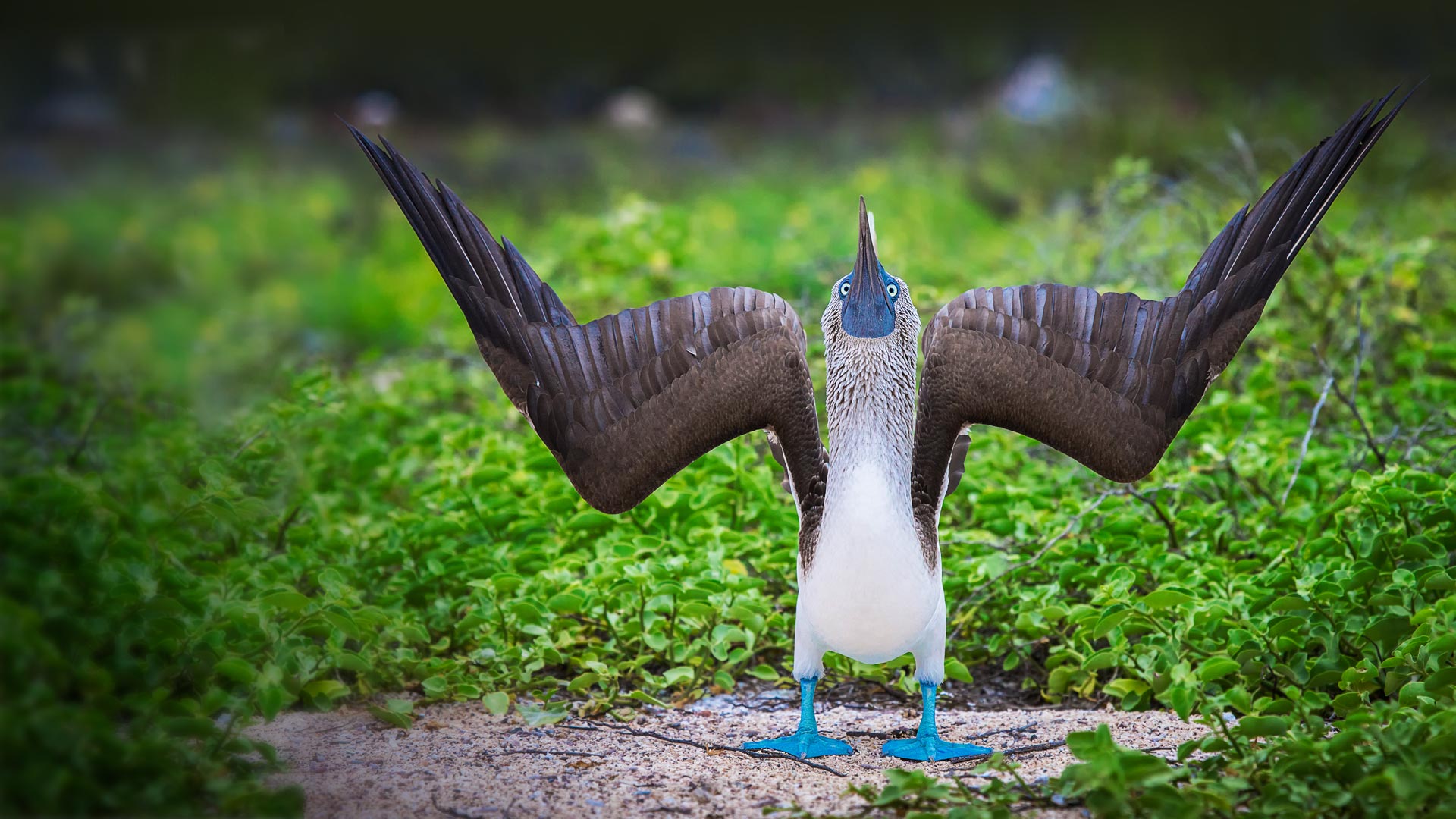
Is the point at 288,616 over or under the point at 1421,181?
under

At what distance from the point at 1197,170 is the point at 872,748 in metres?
8.32

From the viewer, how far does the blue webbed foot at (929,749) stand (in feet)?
10.8

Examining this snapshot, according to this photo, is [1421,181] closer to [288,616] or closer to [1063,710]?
[1063,710]

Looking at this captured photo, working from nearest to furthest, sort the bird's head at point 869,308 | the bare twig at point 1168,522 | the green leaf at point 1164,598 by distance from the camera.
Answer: the bird's head at point 869,308
the green leaf at point 1164,598
the bare twig at point 1168,522

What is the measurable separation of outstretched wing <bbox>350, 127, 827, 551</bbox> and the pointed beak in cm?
17

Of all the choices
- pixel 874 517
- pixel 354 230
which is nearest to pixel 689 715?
pixel 874 517

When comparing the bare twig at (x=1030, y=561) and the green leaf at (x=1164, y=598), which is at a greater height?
the bare twig at (x=1030, y=561)

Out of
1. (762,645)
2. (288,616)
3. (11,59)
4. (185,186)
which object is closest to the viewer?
(288,616)

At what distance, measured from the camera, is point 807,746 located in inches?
131

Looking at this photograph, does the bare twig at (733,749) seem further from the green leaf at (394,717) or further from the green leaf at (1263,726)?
the green leaf at (1263,726)

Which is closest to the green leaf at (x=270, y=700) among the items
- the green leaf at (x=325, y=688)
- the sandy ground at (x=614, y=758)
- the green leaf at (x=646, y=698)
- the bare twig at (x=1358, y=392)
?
the sandy ground at (x=614, y=758)

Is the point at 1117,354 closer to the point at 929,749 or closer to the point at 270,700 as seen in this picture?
the point at 929,749

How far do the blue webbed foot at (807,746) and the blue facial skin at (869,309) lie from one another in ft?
3.61

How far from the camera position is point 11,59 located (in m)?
8.13
